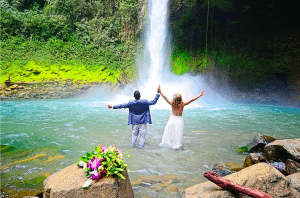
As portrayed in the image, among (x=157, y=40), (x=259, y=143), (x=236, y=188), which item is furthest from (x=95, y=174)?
(x=157, y=40)

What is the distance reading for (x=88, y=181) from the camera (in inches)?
94.3

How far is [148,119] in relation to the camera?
563 centimetres

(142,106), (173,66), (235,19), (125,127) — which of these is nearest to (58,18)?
(173,66)

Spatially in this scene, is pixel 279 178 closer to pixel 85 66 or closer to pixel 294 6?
pixel 294 6

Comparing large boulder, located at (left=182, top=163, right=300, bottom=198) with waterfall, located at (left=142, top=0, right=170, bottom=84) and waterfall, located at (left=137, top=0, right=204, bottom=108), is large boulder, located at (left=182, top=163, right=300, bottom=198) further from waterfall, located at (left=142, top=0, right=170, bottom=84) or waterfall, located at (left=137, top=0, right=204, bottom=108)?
waterfall, located at (left=142, top=0, right=170, bottom=84)

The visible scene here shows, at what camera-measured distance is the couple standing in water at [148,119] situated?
5.55 m

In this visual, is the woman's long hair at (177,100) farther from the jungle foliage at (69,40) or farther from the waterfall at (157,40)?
the jungle foliage at (69,40)

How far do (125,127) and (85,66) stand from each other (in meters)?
18.1

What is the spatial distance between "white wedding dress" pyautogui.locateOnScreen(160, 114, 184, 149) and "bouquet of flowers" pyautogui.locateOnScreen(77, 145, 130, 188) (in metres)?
3.28

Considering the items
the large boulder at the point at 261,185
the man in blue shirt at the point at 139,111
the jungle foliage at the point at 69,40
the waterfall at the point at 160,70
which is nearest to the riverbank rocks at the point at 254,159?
the large boulder at the point at 261,185

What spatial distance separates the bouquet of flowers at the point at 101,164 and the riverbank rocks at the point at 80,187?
0.07m

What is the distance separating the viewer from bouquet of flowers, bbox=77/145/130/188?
96.1 inches

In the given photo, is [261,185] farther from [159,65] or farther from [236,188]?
[159,65]

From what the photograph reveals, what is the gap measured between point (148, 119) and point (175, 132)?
0.89 metres
